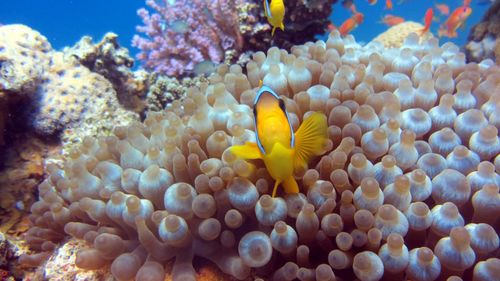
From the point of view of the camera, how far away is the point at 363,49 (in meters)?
3.02

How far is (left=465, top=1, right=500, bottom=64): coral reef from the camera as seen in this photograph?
176 inches

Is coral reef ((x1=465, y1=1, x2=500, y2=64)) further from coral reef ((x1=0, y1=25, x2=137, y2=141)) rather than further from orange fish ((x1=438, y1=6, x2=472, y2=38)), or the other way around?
orange fish ((x1=438, y1=6, x2=472, y2=38))

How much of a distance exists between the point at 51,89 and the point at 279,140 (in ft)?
9.77

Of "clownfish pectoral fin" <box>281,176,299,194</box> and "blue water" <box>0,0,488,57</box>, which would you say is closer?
"clownfish pectoral fin" <box>281,176,299,194</box>

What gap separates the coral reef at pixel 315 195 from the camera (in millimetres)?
1527

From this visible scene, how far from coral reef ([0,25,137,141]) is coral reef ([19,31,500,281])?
1.39 m

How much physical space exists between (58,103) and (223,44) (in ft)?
6.39

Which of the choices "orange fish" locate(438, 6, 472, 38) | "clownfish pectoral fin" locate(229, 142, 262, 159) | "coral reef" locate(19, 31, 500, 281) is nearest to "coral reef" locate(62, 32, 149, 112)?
"coral reef" locate(19, 31, 500, 281)

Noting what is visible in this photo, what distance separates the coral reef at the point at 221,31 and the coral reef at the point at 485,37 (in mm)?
1852

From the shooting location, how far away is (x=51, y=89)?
11.9 ft

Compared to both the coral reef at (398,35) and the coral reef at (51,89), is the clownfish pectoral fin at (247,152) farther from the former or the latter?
the coral reef at (398,35)

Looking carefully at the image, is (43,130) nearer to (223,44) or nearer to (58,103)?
(58,103)

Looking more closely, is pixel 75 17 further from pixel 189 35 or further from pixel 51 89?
pixel 51 89

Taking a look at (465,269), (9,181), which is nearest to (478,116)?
(465,269)
